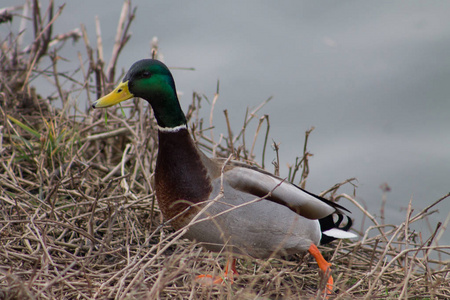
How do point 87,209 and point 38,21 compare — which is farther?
point 38,21

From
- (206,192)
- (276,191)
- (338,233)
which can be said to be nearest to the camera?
(206,192)

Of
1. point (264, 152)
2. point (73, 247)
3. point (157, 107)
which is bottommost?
point (73, 247)

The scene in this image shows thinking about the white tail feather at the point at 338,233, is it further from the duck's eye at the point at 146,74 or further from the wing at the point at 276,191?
the duck's eye at the point at 146,74

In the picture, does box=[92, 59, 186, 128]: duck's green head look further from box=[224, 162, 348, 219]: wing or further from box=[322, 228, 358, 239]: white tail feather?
box=[322, 228, 358, 239]: white tail feather

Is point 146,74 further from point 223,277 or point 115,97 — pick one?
point 223,277

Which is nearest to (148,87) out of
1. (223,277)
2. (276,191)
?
(276,191)

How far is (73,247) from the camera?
3.59 metres

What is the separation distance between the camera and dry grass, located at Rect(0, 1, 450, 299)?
9.46 ft

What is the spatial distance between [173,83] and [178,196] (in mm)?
672

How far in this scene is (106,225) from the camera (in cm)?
388

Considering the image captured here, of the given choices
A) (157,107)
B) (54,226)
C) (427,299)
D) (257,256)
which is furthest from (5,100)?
(427,299)

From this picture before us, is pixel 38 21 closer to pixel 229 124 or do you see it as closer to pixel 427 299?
pixel 229 124

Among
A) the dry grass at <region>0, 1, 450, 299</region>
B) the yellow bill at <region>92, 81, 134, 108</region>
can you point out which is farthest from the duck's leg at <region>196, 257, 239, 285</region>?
the yellow bill at <region>92, 81, 134, 108</region>

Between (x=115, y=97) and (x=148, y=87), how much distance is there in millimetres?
197
